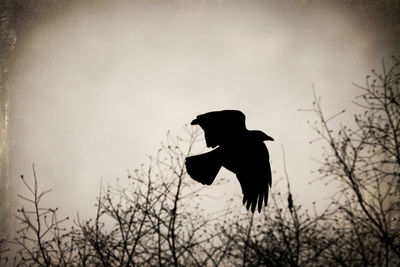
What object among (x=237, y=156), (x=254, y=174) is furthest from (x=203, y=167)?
(x=254, y=174)

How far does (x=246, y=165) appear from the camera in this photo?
378 cm

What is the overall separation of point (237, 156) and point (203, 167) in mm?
415

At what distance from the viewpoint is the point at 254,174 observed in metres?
3.75

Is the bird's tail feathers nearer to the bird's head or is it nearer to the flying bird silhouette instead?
the flying bird silhouette

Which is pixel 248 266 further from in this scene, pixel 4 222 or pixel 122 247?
pixel 4 222

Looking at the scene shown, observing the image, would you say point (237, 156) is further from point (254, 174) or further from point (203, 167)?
point (203, 167)

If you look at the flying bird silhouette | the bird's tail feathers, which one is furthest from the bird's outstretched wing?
the bird's tail feathers

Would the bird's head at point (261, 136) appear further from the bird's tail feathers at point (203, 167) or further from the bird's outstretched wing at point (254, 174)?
the bird's tail feathers at point (203, 167)

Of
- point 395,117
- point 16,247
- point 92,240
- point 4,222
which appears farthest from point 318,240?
point 16,247

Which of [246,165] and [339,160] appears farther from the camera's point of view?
[339,160]

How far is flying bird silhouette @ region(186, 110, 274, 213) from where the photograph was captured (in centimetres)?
367

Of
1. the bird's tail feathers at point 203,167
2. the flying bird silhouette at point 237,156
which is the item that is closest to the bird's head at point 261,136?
the flying bird silhouette at point 237,156

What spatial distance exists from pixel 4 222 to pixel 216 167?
36802mm

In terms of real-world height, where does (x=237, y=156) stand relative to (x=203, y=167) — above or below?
above
